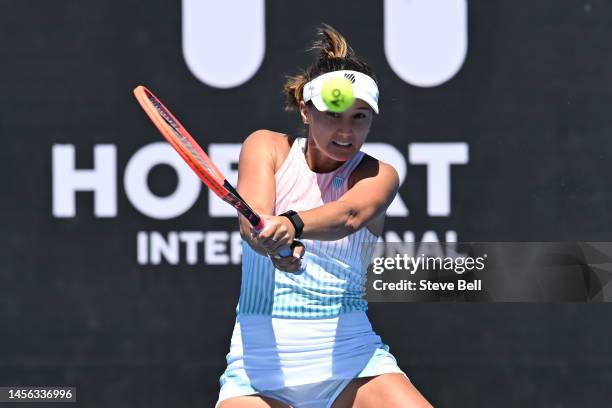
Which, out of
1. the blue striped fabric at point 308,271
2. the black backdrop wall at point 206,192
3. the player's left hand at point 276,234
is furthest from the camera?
the black backdrop wall at point 206,192

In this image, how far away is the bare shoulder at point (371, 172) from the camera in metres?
2.97

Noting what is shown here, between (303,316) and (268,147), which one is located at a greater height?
(268,147)

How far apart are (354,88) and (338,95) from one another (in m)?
0.05

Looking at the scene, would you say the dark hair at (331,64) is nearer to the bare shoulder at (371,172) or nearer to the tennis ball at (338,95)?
the tennis ball at (338,95)

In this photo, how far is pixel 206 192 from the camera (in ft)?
Answer: 14.9

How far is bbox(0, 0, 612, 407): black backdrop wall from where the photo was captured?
14.7ft

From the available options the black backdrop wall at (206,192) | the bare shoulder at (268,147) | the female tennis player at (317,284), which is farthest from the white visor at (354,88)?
the black backdrop wall at (206,192)

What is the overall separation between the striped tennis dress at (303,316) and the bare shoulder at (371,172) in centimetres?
4

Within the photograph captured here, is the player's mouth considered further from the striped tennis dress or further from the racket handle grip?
the racket handle grip

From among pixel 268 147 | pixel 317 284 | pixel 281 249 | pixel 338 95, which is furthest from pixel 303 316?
pixel 338 95

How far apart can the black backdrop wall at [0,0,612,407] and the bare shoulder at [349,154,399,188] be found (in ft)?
4.90

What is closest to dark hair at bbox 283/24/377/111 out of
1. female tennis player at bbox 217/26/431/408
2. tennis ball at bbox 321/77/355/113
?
female tennis player at bbox 217/26/431/408

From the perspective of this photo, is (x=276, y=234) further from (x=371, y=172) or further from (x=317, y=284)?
(x=371, y=172)

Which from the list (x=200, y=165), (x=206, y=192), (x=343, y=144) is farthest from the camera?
(x=206, y=192)
